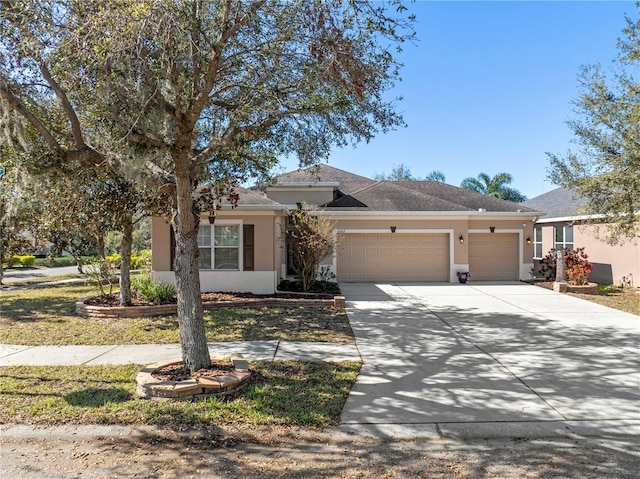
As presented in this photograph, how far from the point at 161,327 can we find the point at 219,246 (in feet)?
15.8

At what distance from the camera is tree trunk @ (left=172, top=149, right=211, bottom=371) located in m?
5.54

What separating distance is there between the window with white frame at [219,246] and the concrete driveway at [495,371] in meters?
4.54

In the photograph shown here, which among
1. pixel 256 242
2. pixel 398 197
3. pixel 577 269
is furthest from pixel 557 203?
pixel 256 242

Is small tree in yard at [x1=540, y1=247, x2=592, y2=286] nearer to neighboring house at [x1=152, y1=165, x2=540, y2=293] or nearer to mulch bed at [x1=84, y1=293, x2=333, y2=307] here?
neighboring house at [x1=152, y1=165, x2=540, y2=293]

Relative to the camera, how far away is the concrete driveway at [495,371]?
4.41m

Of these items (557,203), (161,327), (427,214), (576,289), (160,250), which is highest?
(557,203)

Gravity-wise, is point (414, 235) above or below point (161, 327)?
above

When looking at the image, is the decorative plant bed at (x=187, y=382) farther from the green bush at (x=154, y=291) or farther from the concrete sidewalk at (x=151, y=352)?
the green bush at (x=154, y=291)

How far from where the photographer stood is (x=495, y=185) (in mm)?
36000

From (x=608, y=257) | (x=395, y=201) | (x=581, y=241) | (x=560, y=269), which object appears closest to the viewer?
(x=560, y=269)

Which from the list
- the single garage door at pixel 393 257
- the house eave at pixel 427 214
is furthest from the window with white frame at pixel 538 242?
the single garage door at pixel 393 257

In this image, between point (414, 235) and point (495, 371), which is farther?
point (414, 235)

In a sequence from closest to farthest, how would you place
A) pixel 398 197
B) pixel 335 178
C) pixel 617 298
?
1. pixel 617 298
2. pixel 398 197
3. pixel 335 178

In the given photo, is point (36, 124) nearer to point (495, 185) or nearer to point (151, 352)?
point (151, 352)
